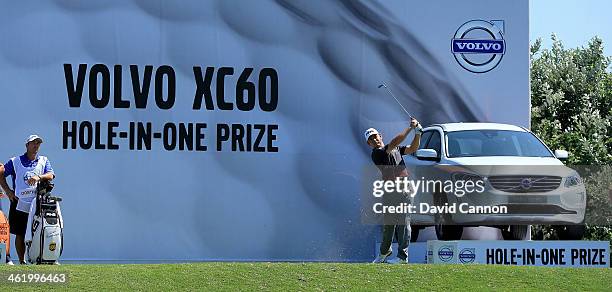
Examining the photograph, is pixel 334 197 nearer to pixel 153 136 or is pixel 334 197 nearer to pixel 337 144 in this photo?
pixel 337 144

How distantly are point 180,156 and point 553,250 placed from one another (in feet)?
18.5

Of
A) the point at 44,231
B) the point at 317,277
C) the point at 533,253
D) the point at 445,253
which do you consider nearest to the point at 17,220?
the point at 44,231

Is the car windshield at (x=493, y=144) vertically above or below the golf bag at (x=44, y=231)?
above

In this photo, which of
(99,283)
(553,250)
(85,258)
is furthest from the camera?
(85,258)

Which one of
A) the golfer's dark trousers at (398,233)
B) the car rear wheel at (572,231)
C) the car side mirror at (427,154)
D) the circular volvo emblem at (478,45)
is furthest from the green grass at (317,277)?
the circular volvo emblem at (478,45)

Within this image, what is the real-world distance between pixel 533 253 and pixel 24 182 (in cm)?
666

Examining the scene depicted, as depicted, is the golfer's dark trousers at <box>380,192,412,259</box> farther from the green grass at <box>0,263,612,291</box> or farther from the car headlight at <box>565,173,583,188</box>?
the car headlight at <box>565,173,583,188</box>

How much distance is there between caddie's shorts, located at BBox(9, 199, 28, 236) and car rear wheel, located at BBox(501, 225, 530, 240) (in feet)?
22.8

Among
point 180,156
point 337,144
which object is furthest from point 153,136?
point 337,144

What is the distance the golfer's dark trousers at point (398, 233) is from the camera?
16.1m

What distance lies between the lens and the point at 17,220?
15664 mm

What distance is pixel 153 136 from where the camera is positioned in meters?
17.6

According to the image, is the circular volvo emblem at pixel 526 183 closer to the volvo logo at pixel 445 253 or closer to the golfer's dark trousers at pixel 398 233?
the golfer's dark trousers at pixel 398 233

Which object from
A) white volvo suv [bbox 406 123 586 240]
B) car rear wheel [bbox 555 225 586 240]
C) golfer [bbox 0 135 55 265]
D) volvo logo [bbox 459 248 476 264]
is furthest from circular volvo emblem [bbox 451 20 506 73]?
golfer [bbox 0 135 55 265]
